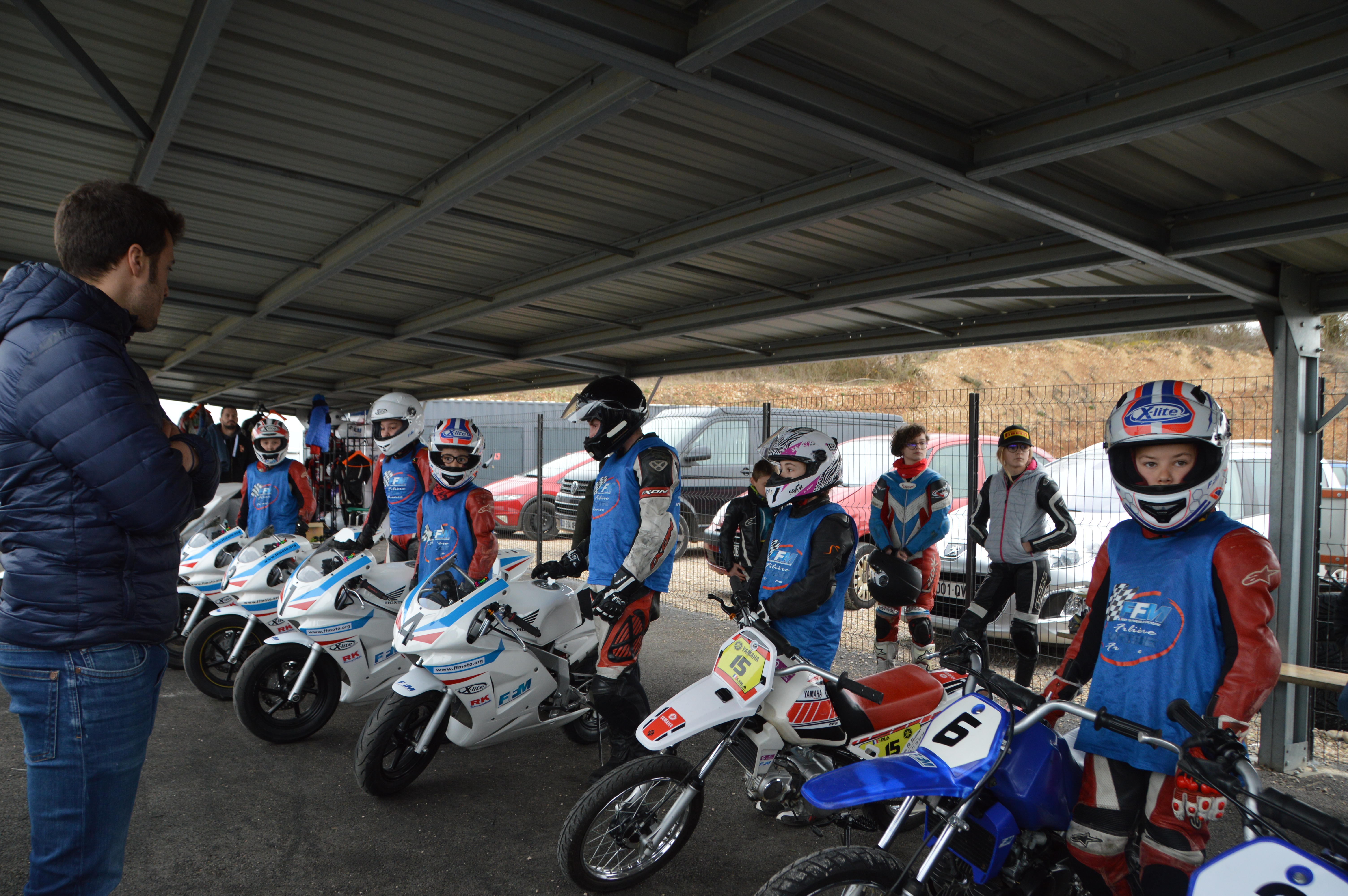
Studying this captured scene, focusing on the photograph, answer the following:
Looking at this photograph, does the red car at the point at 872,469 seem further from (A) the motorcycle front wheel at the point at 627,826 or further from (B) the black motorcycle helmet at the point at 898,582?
(A) the motorcycle front wheel at the point at 627,826

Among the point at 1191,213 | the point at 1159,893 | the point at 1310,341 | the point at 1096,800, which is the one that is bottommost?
the point at 1159,893

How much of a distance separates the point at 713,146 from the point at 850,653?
5.47 m

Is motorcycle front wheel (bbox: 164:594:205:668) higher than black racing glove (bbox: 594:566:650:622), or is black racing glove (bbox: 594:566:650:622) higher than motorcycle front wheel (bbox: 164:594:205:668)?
black racing glove (bbox: 594:566:650:622)

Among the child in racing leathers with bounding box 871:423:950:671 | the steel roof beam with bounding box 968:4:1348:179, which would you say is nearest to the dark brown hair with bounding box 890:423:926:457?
the child in racing leathers with bounding box 871:423:950:671

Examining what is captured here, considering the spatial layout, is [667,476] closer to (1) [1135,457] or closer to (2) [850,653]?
(1) [1135,457]

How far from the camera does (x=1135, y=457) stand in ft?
8.87

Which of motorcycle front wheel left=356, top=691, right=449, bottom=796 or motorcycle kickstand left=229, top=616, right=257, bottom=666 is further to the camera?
motorcycle kickstand left=229, top=616, right=257, bottom=666

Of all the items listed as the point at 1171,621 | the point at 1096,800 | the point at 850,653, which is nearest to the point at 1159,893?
the point at 1096,800

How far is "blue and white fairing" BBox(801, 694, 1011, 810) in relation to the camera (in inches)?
86.0

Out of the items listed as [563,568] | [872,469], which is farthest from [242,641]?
[872,469]

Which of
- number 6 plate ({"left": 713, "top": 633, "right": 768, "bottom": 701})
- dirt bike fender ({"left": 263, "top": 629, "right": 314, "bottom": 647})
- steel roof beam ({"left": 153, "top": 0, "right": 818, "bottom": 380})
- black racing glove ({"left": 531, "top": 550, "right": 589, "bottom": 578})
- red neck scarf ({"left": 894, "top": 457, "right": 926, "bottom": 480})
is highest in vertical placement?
steel roof beam ({"left": 153, "top": 0, "right": 818, "bottom": 380})

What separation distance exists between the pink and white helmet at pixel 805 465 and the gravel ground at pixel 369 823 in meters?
1.61

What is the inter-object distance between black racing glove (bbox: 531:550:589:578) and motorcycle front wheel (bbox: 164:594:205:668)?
3.26 meters

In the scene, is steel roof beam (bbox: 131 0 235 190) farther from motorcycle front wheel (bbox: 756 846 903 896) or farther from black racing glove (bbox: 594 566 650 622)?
motorcycle front wheel (bbox: 756 846 903 896)
